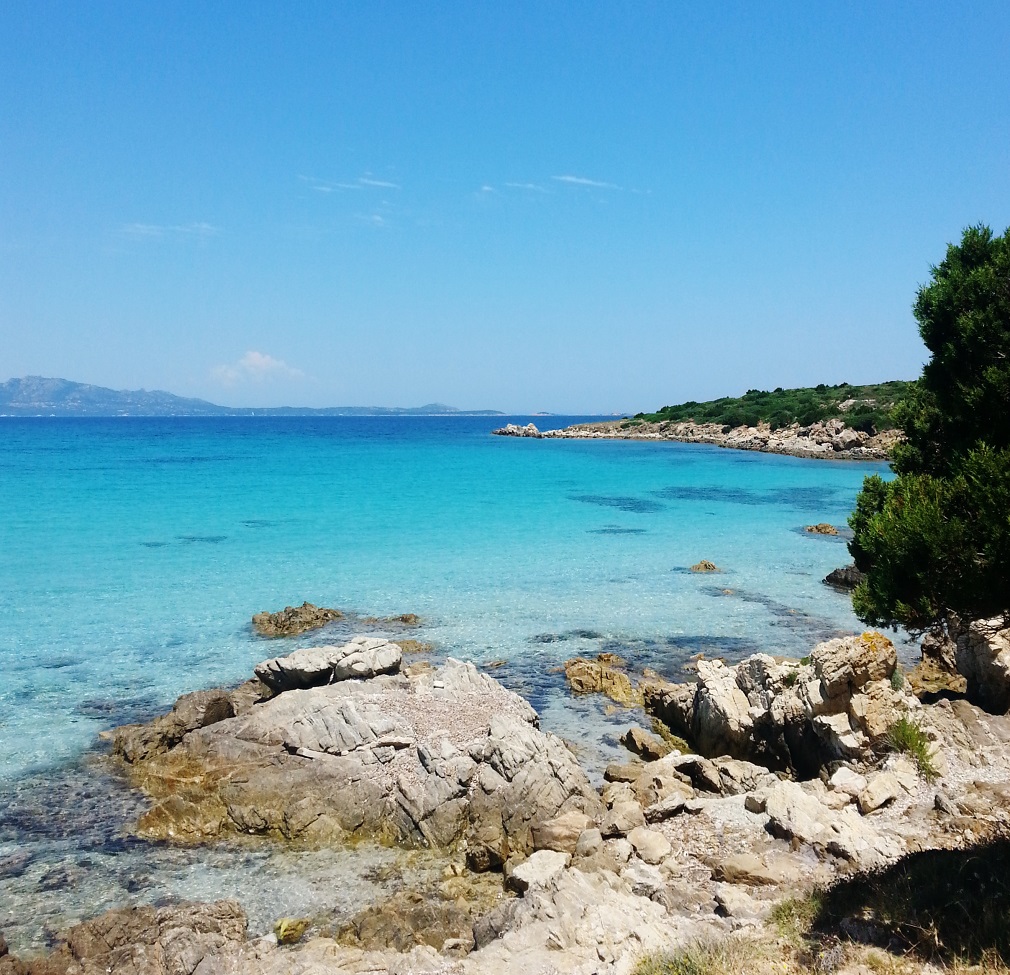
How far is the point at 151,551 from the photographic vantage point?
34594mm

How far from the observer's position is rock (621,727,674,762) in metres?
15.1

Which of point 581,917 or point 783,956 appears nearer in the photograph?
point 783,956

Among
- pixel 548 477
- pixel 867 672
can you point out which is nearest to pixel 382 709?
pixel 867 672

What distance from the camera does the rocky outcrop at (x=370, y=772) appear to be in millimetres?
12305

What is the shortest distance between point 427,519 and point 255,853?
32.6 meters

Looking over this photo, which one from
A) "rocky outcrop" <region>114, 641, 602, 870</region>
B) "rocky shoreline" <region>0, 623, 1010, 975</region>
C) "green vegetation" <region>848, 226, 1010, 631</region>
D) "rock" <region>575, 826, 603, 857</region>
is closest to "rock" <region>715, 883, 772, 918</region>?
"rocky shoreline" <region>0, 623, 1010, 975</region>

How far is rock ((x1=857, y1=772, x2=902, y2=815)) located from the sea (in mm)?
5138

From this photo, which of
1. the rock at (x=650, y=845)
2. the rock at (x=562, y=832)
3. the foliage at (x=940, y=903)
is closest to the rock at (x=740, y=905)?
the foliage at (x=940, y=903)

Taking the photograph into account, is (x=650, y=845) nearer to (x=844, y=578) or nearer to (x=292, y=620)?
(x=292, y=620)

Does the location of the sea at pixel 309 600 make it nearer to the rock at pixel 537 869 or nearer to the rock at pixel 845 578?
the rock at pixel 845 578

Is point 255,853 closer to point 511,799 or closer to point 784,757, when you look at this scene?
point 511,799

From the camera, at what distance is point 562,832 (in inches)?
450

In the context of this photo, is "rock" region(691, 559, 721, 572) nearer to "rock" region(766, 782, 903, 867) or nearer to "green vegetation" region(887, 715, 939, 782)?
"green vegetation" region(887, 715, 939, 782)

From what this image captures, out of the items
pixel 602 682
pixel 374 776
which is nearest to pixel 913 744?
pixel 602 682
